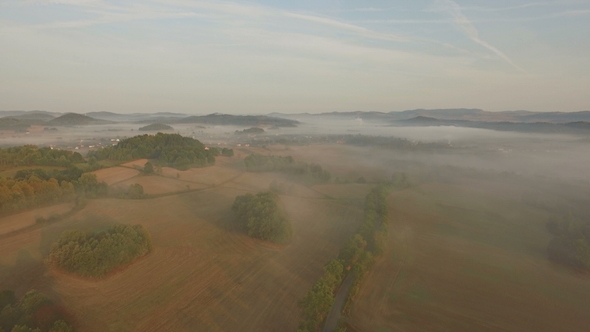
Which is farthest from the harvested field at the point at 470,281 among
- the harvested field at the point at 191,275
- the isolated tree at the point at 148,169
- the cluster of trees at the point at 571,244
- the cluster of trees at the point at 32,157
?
the cluster of trees at the point at 32,157

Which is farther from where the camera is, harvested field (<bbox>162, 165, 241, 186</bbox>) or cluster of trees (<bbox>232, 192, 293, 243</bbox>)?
harvested field (<bbox>162, 165, 241, 186</bbox>)

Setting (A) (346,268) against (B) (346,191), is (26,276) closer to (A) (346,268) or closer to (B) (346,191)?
(A) (346,268)

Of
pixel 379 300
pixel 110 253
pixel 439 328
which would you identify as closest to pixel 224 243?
pixel 110 253

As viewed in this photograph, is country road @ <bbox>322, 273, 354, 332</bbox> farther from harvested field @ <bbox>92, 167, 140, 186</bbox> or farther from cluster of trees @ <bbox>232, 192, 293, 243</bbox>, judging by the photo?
harvested field @ <bbox>92, 167, 140, 186</bbox>

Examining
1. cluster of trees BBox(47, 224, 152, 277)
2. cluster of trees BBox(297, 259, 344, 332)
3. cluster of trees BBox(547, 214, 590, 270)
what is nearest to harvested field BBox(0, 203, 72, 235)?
cluster of trees BBox(47, 224, 152, 277)

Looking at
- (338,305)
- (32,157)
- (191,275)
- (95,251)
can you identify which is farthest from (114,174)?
(338,305)

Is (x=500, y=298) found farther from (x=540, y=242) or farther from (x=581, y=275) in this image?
(x=540, y=242)

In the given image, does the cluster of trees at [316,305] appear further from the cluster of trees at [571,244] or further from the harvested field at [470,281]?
the cluster of trees at [571,244]
